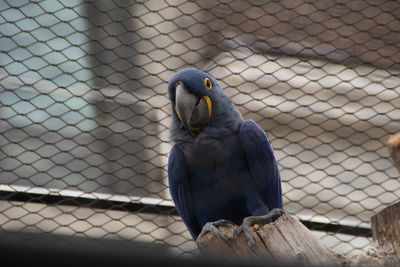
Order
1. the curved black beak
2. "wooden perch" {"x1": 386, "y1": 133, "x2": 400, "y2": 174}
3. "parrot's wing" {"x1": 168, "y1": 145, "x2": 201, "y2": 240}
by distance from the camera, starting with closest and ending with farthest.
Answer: "wooden perch" {"x1": 386, "y1": 133, "x2": 400, "y2": 174} < the curved black beak < "parrot's wing" {"x1": 168, "y1": 145, "x2": 201, "y2": 240}

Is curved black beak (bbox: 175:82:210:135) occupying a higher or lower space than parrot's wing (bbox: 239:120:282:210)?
higher

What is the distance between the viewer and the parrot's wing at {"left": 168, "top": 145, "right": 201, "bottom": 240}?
1.79 meters

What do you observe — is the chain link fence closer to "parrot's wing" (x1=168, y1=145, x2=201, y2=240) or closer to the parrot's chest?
"parrot's wing" (x1=168, y1=145, x2=201, y2=240)

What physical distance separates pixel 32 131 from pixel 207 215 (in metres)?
1.74

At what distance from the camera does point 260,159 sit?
5.74ft

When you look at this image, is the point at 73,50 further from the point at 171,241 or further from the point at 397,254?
the point at 397,254

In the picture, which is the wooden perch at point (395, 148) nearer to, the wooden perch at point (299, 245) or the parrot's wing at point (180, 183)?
the wooden perch at point (299, 245)

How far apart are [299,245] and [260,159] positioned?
22.2 inches

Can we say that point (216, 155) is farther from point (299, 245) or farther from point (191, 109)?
point (299, 245)

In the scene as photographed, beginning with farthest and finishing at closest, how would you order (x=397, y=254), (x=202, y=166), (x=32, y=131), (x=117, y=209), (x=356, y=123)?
(x=356, y=123)
(x=32, y=131)
(x=117, y=209)
(x=202, y=166)
(x=397, y=254)

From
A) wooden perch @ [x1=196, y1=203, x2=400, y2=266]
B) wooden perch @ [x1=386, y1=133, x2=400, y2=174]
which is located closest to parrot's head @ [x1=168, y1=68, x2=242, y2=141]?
wooden perch @ [x1=196, y1=203, x2=400, y2=266]

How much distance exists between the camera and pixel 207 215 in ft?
5.91

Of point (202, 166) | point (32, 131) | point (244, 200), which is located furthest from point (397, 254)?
point (32, 131)

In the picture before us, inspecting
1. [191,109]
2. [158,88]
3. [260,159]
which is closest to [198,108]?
[191,109]
